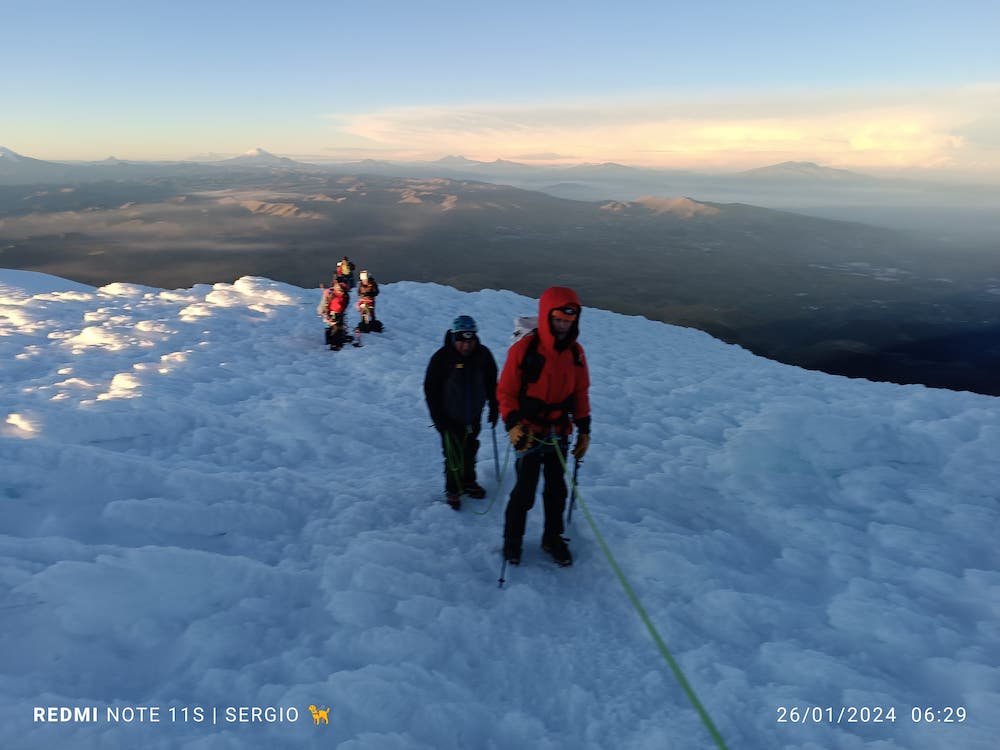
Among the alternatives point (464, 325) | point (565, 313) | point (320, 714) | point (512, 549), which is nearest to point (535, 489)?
point (512, 549)

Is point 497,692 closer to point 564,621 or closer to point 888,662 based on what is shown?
point 564,621

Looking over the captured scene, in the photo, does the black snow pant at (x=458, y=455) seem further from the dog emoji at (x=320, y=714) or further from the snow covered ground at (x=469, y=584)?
the dog emoji at (x=320, y=714)

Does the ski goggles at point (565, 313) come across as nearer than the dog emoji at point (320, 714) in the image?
No

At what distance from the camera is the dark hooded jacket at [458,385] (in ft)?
20.0

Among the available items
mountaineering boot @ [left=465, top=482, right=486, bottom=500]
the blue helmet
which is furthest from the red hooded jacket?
mountaineering boot @ [left=465, top=482, right=486, bottom=500]

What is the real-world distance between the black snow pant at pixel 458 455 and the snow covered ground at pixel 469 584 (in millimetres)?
320

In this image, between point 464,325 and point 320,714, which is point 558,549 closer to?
point 464,325

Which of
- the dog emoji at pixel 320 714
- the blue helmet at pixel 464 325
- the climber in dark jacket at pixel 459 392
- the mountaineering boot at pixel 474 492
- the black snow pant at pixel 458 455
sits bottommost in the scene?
the mountaineering boot at pixel 474 492

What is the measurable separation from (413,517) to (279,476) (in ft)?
6.10

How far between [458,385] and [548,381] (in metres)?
→ 1.54

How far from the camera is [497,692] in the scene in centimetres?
382

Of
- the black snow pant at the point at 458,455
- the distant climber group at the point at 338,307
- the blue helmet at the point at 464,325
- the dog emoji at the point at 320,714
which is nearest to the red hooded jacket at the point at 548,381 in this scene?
the blue helmet at the point at 464,325

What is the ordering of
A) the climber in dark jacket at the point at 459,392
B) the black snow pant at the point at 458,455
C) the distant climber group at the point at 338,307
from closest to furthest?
the climber in dark jacket at the point at 459,392 → the black snow pant at the point at 458,455 → the distant climber group at the point at 338,307

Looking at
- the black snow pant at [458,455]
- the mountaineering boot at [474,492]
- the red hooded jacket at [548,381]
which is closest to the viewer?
the red hooded jacket at [548,381]
